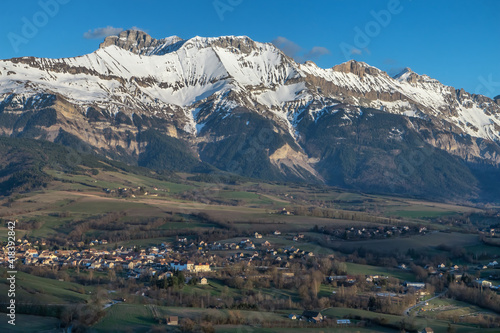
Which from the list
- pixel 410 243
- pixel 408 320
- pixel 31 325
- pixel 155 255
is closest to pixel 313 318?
pixel 408 320

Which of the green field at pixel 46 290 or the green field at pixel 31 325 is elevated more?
the green field at pixel 46 290

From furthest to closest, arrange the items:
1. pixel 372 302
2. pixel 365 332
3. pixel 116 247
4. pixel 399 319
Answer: pixel 116 247 < pixel 372 302 < pixel 399 319 < pixel 365 332

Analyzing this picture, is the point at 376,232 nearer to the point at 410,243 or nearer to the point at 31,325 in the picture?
the point at 410,243

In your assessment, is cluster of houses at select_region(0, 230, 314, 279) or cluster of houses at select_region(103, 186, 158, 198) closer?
cluster of houses at select_region(0, 230, 314, 279)

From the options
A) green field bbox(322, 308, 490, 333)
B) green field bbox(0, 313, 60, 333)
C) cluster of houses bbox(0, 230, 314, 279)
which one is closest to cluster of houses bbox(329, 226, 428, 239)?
cluster of houses bbox(0, 230, 314, 279)

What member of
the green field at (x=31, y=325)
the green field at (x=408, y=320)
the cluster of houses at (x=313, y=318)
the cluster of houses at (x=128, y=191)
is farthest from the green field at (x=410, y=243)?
the cluster of houses at (x=128, y=191)

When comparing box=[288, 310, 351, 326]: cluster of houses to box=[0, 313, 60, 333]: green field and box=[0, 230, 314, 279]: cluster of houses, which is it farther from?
box=[0, 230, 314, 279]: cluster of houses

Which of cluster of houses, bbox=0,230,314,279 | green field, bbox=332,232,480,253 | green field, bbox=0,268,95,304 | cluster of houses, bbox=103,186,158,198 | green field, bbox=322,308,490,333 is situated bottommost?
green field, bbox=322,308,490,333

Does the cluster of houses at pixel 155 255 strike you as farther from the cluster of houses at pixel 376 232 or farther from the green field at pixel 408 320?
the green field at pixel 408 320

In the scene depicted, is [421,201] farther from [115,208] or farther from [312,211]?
[115,208]

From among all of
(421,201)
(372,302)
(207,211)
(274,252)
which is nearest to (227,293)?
→ (372,302)

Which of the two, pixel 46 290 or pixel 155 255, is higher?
pixel 155 255
